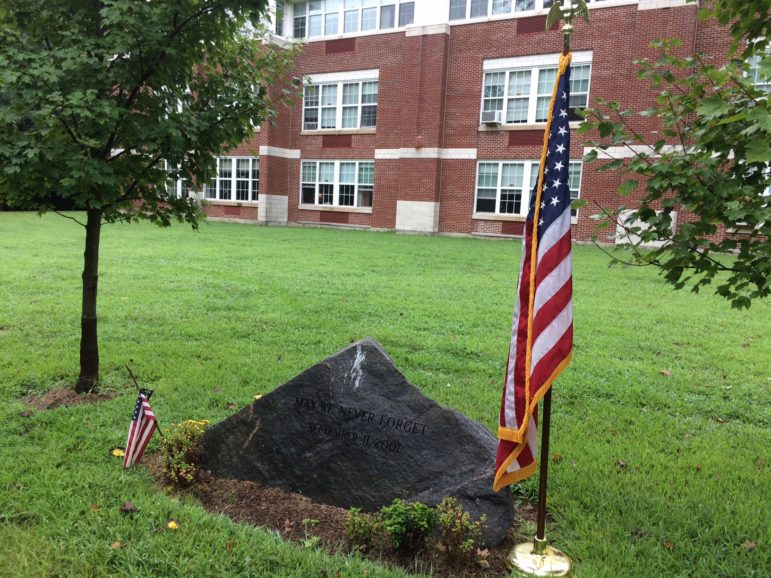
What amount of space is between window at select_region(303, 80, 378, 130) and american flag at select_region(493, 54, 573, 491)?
79.0ft

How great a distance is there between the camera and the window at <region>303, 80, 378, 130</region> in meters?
26.3

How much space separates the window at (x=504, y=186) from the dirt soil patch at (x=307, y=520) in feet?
66.2

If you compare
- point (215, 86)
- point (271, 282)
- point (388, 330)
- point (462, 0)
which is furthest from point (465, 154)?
point (215, 86)

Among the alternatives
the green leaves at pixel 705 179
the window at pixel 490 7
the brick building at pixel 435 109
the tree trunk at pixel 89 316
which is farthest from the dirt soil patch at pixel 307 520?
the window at pixel 490 7

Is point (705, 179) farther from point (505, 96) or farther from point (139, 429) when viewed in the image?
point (505, 96)

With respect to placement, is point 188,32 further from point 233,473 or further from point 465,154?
point 465,154

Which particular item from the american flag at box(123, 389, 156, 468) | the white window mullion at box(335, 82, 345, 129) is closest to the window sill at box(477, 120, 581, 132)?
the white window mullion at box(335, 82, 345, 129)

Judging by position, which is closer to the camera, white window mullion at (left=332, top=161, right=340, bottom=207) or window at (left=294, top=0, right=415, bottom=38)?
window at (left=294, top=0, right=415, bottom=38)

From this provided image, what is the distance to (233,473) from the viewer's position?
3.96 m

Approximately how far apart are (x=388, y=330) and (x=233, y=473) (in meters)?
3.95

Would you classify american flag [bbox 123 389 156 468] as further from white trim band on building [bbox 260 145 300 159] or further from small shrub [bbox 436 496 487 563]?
white trim band on building [bbox 260 145 300 159]

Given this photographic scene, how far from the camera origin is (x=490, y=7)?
23.2 meters

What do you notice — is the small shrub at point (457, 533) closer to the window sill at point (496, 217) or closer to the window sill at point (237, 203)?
the window sill at point (496, 217)

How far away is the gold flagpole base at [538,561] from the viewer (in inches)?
119
